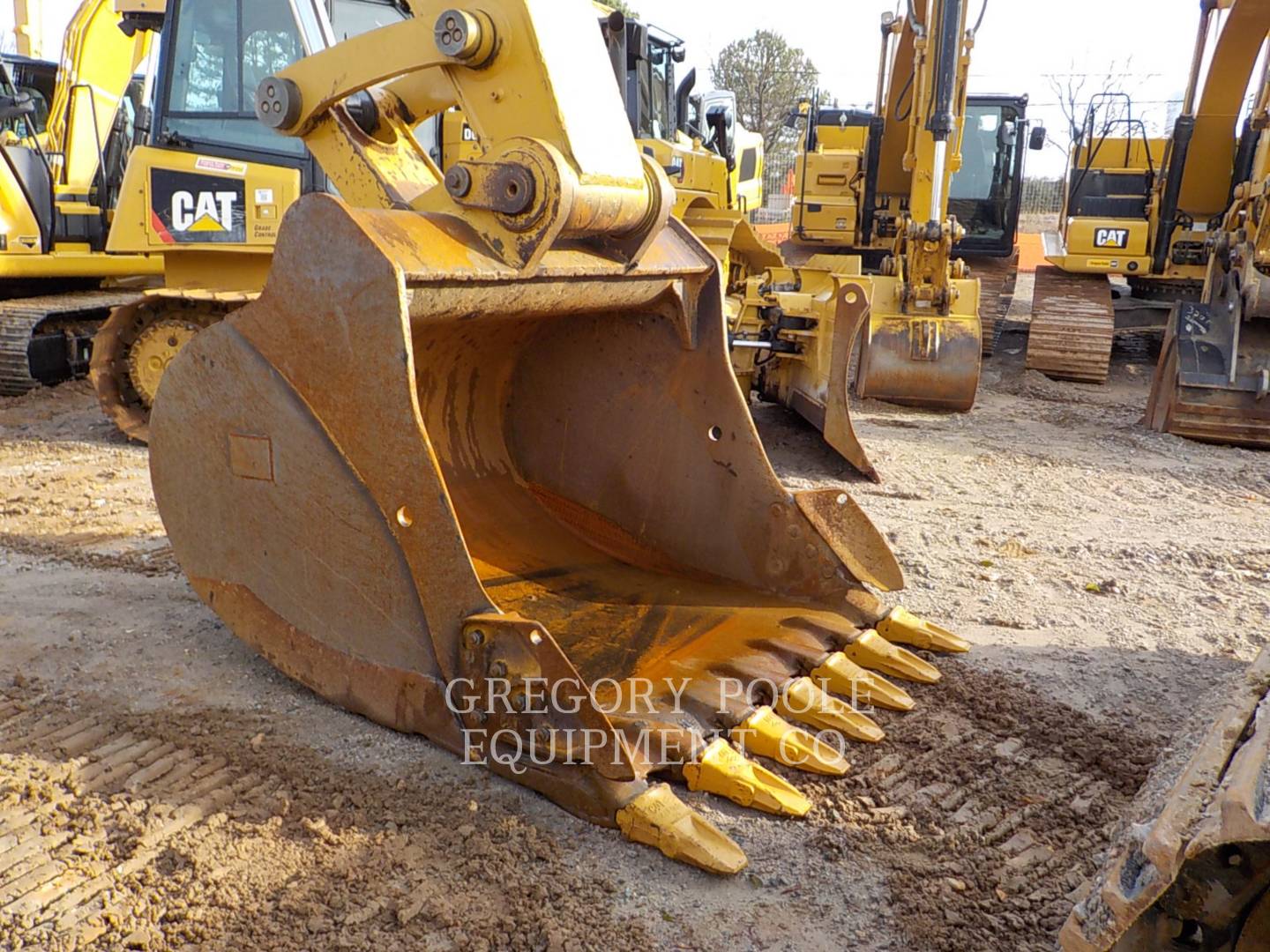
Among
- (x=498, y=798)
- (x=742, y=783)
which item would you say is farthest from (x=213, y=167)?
(x=742, y=783)

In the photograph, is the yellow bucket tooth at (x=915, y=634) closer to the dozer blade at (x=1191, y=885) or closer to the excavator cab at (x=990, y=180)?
the dozer blade at (x=1191, y=885)

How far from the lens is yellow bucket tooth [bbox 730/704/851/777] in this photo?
260 centimetres

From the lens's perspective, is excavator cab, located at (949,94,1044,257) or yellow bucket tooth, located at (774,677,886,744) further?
excavator cab, located at (949,94,1044,257)

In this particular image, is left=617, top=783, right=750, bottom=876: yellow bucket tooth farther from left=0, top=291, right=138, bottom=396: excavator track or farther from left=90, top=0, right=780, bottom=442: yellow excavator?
left=0, top=291, right=138, bottom=396: excavator track

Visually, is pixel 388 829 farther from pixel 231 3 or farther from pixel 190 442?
pixel 231 3

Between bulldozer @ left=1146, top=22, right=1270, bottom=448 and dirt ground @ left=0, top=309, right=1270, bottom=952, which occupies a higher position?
bulldozer @ left=1146, top=22, right=1270, bottom=448

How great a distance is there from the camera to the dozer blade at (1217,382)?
6.68 metres

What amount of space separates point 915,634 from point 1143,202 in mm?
8513

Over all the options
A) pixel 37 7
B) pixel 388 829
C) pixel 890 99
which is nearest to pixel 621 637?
pixel 388 829

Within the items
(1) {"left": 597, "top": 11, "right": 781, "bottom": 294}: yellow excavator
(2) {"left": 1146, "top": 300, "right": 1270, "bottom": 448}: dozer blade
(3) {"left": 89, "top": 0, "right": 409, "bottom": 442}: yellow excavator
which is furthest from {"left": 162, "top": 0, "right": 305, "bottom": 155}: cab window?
(2) {"left": 1146, "top": 300, "right": 1270, "bottom": 448}: dozer blade

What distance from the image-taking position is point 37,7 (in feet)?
33.4

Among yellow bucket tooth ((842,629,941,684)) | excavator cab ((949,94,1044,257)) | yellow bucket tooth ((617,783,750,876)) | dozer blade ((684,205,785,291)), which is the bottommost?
yellow bucket tooth ((617,783,750,876))

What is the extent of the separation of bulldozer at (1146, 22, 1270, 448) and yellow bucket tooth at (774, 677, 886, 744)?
496cm

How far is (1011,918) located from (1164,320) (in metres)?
10.1
